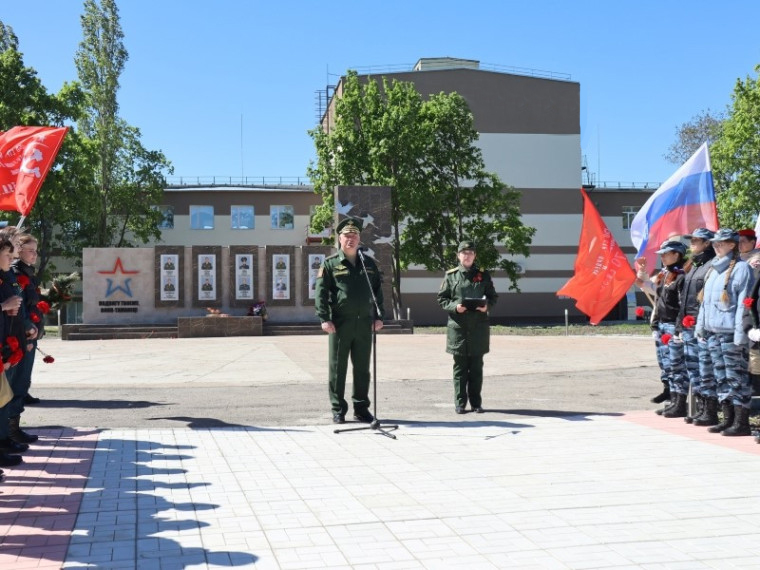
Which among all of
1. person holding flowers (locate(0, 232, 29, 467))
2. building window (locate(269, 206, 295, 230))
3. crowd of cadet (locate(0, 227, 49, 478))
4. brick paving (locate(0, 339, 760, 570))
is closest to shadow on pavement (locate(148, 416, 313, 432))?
brick paving (locate(0, 339, 760, 570))

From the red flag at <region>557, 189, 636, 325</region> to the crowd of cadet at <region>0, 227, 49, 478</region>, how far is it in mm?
6081

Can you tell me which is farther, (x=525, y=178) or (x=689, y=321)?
(x=525, y=178)

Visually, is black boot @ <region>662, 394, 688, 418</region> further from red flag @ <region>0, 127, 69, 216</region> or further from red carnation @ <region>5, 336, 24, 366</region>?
red flag @ <region>0, 127, 69, 216</region>

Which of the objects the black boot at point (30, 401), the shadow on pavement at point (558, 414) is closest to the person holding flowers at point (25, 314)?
the black boot at point (30, 401)

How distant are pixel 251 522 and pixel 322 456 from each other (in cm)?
207

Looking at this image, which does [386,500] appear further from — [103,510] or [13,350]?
[13,350]

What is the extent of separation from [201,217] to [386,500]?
151ft

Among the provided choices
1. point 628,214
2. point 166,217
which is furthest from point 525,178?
point 166,217

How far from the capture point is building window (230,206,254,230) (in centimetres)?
4891

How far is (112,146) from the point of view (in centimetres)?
4888

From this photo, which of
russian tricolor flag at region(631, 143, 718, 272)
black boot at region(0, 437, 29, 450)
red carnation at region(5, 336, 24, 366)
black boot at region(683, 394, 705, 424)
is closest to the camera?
red carnation at region(5, 336, 24, 366)

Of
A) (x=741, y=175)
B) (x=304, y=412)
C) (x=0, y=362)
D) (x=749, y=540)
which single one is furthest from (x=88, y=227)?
(x=749, y=540)

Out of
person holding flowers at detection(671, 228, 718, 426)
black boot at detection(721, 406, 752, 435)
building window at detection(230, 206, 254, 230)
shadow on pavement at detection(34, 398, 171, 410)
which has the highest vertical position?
building window at detection(230, 206, 254, 230)

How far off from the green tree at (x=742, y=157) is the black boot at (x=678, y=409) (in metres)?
30.3
